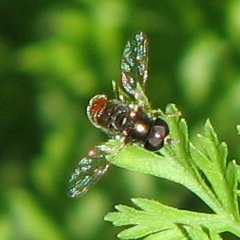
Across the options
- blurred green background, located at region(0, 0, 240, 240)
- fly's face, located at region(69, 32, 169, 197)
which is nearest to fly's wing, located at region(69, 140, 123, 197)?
fly's face, located at region(69, 32, 169, 197)

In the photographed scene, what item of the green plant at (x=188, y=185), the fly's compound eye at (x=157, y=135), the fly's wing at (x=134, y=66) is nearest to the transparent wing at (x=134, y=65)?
the fly's wing at (x=134, y=66)

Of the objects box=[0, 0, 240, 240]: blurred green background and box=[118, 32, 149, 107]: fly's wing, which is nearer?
box=[118, 32, 149, 107]: fly's wing

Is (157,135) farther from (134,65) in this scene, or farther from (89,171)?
(134,65)

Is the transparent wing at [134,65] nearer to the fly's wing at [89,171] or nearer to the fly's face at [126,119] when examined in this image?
the fly's face at [126,119]

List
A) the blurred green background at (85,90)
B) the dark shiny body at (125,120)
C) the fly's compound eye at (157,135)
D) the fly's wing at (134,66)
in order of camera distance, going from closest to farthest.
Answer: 1. the fly's compound eye at (157,135)
2. the dark shiny body at (125,120)
3. the fly's wing at (134,66)
4. the blurred green background at (85,90)

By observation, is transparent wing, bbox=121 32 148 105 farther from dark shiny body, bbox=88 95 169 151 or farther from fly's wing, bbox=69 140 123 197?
fly's wing, bbox=69 140 123 197

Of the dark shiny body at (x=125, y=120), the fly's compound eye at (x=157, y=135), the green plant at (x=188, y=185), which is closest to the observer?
the green plant at (x=188, y=185)
